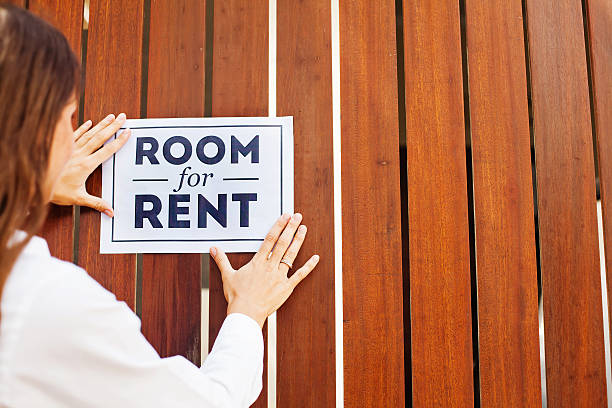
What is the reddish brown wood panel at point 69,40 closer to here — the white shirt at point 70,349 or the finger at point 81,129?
the finger at point 81,129

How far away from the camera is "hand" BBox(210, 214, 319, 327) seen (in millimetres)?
1106

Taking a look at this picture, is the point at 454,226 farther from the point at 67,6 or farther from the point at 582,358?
the point at 67,6

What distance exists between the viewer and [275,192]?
1.23 metres

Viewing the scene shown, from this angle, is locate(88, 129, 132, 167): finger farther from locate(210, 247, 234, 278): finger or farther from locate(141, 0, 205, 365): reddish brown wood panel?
locate(210, 247, 234, 278): finger

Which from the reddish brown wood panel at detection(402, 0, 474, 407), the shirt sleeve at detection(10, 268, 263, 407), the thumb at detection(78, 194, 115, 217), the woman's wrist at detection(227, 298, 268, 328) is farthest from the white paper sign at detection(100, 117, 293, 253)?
the shirt sleeve at detection(10, 268, 263, 407)

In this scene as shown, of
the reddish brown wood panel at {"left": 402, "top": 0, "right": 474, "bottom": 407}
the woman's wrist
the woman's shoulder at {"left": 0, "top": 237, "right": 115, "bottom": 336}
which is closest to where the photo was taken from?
the woman's shoulder at {"left": 0, "top": 237, "right": 115, "bottom": 336}

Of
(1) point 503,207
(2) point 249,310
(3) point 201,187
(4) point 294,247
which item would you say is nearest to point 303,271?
(4) point 294,247

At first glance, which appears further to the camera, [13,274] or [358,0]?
[358,0]

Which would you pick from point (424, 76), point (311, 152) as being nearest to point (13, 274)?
point (311, 152)

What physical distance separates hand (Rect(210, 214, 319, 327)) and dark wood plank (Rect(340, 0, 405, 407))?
0.42 feet

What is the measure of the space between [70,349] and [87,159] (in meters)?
0.68

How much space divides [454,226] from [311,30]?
62 cm

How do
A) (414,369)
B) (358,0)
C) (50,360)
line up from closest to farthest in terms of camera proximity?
(50,360) → (414,369) → (358,0)

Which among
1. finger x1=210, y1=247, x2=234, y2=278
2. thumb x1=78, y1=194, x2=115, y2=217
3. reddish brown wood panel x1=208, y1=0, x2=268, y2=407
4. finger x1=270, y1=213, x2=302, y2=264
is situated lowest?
finger x1=210, y1=247, x2=234, y2=278
